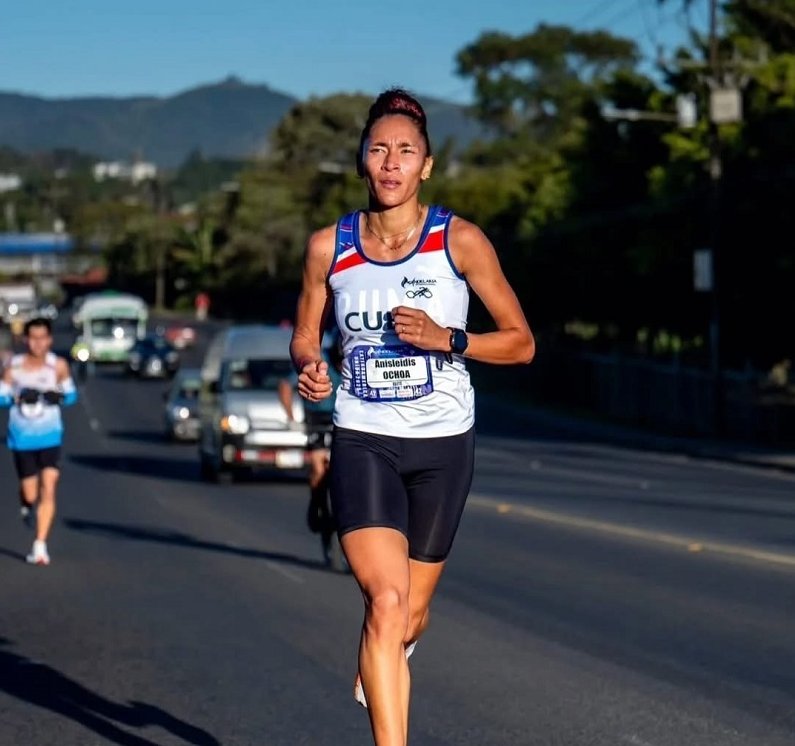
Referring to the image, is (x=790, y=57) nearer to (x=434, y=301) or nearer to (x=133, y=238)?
(x=434, y=301)

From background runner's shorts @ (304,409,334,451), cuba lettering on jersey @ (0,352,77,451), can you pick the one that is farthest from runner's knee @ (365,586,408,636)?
cuba lettering on jersey @ (0,352,77,451)

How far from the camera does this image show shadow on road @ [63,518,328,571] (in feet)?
48.6

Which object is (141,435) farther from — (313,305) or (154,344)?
(313,305)

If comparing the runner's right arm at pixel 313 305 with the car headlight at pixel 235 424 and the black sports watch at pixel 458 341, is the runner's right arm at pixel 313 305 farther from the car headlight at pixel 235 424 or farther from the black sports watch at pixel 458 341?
the car headlight at pixel 235 424

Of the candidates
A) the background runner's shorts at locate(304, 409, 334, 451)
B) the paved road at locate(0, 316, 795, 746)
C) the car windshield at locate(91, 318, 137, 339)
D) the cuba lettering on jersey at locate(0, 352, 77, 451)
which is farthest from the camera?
the car windshield at locate(91, 318, 137, 339)

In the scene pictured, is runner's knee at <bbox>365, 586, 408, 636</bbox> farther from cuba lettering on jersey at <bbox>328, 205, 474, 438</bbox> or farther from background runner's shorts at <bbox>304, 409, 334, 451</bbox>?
background runner's shorts at <bbox>304, 409, 334, 451</bbox>

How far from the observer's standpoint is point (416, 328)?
5652 mm

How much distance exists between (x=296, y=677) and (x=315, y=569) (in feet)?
16.7

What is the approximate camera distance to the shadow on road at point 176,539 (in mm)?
Answer: 14828

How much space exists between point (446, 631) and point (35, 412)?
469cm

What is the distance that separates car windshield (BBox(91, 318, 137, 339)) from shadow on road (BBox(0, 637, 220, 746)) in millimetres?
70938

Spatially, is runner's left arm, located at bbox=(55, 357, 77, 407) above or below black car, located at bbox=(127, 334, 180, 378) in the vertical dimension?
above

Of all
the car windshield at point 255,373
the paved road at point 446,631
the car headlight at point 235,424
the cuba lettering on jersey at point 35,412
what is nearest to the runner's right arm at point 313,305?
the paved road at point 446,631

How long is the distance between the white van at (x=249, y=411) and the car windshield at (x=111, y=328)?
5361 centimetres
